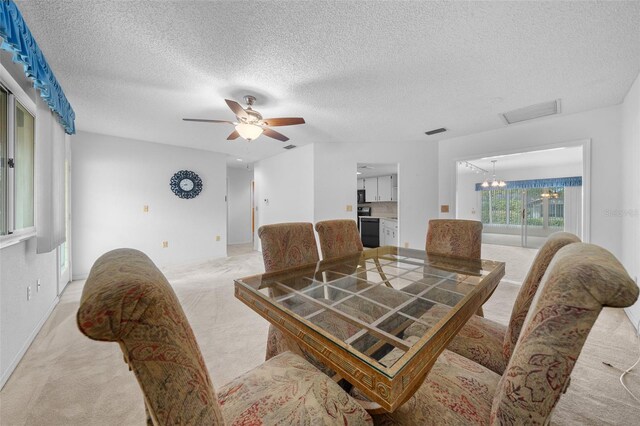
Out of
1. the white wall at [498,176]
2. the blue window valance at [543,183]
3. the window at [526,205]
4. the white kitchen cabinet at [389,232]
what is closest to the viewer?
the white kitchen cabinet at [389,232]

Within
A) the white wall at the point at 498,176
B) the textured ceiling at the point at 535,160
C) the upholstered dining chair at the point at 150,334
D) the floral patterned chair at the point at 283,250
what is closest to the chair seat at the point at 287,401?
the upholstered dining chair at the point at 150,334

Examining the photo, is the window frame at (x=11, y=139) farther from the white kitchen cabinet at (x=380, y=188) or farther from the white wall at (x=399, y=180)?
the white kitchen cabinet at (x=380, y=188)

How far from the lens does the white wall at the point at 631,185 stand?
2184mm

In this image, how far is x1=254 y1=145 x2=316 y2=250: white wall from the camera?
4.37 m

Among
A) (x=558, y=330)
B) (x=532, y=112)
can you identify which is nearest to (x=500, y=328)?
(x=558, y=330)

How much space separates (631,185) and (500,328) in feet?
8.01

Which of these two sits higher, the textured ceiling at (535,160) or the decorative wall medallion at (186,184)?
the textured ceiling at (535,160)

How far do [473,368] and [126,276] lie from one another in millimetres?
1276

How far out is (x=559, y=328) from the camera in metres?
0.53

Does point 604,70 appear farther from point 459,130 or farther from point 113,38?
point 113,38

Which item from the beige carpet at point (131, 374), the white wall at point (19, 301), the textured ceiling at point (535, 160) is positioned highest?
the textured ceiling at point (535, 160)

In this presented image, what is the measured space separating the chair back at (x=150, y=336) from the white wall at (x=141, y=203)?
4422mm

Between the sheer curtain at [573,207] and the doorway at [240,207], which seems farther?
the doorway at [240,207]

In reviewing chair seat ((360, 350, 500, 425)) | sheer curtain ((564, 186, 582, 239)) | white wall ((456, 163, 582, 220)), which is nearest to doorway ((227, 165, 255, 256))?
chair seat ((360, 350, 500, 425))
